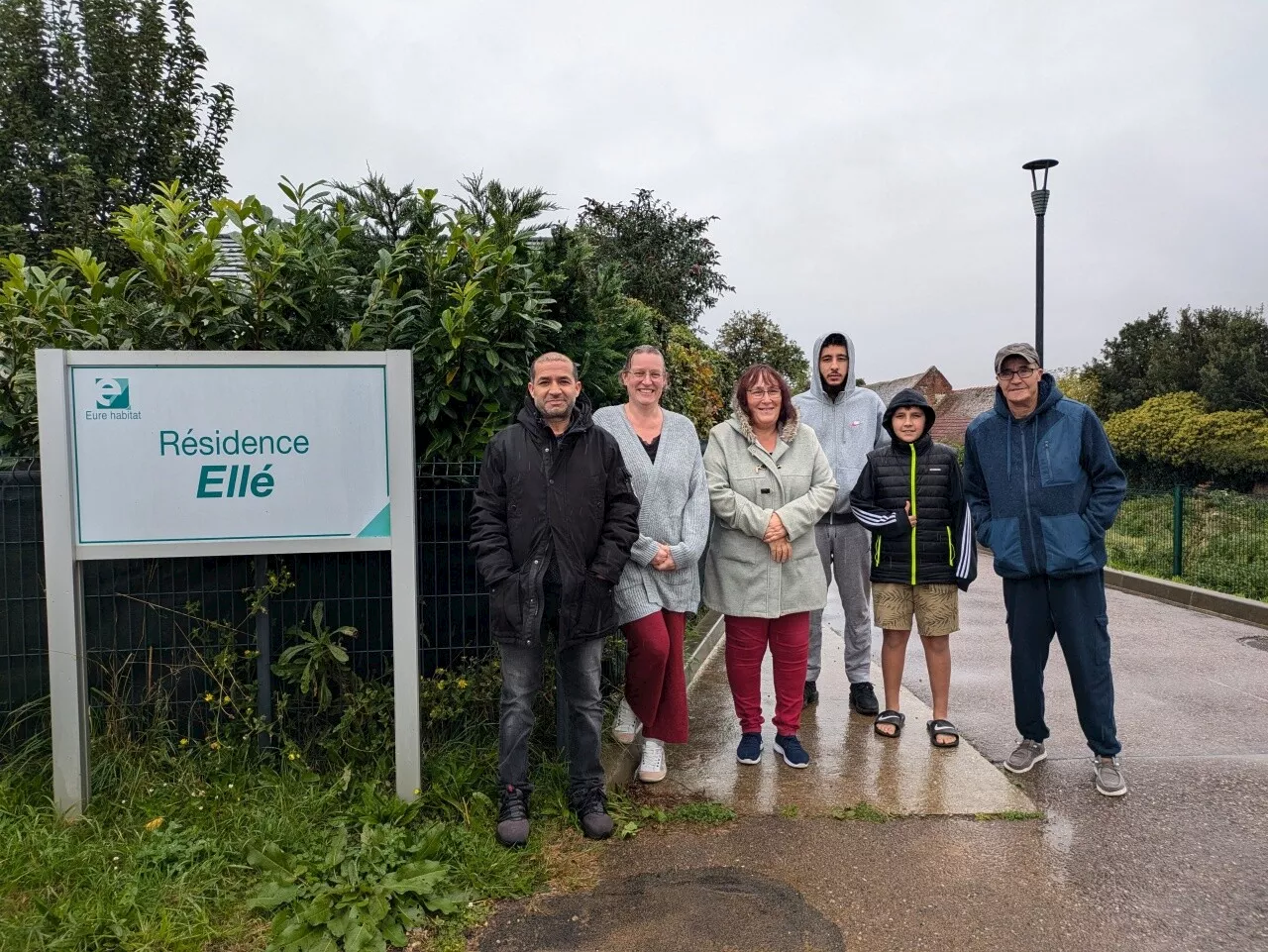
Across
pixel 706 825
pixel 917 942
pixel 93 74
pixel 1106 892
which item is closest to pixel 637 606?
pixel 706 825

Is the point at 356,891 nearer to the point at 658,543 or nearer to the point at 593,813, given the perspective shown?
the point at 593,813

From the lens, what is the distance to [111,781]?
11.3ft

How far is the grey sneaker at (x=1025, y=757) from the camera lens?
397cm

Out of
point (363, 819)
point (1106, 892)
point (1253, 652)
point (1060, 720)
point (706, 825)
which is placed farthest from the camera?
point (1253, 652)

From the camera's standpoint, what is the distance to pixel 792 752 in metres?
4.02

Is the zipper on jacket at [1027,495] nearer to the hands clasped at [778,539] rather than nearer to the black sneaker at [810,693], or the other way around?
the hands clasped at [778,539]

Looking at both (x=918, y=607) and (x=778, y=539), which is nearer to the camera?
(x=778, y=539)

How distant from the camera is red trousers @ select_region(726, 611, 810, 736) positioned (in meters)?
3.90

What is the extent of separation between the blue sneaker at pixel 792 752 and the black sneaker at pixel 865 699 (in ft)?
2.78

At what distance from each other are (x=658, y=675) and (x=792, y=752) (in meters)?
0.86

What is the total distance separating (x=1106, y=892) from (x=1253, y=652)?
496 cm

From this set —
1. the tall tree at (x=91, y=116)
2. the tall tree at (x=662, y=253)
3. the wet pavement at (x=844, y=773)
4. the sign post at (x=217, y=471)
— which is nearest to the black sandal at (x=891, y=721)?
the wet pavement at (x=844, y=773)

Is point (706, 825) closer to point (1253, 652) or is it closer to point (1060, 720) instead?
point (1060, 720)

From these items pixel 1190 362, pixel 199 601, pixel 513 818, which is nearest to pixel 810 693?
pixel 513 818
